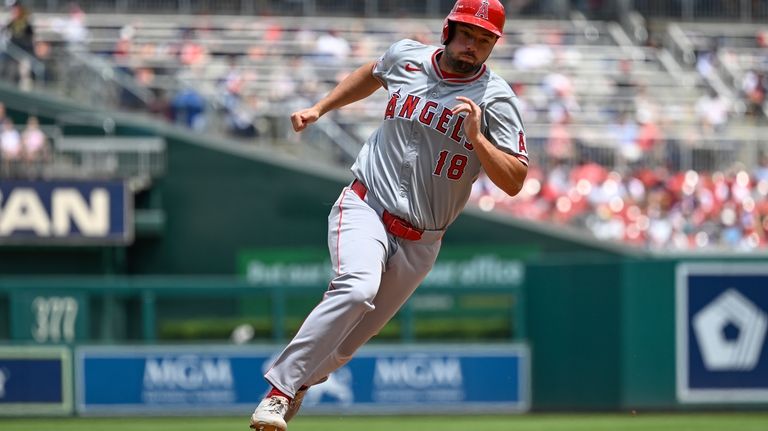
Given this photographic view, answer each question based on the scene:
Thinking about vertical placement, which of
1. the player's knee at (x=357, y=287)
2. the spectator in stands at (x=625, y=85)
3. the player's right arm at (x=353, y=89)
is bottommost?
the player's knee at (x=357, y=287)

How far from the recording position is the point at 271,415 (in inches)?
243

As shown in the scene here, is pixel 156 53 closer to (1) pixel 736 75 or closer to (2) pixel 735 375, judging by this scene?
(1) pixel 736 75

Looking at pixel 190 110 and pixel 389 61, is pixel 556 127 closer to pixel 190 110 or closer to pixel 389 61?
pixel 190 110

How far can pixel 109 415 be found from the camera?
1444cm

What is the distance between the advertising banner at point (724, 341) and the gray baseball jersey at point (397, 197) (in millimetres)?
8016

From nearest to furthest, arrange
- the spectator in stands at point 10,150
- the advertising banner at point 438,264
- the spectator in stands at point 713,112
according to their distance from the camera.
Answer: the spectator in stands at point 10,150 → the advertising banner at point 438,264 → the spectator in stands at point 713,112

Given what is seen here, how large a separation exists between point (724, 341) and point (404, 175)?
27.8 ft

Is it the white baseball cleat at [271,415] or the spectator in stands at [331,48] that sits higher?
the spectator in stands at [331,48]

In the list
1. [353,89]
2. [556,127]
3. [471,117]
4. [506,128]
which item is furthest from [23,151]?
[471,117]

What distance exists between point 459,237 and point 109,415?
6.09 metres

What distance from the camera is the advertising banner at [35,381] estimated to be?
14188 mm

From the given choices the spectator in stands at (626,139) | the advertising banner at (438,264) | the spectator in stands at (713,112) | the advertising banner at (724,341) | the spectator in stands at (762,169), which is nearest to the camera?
the advertising banner at (724,341)

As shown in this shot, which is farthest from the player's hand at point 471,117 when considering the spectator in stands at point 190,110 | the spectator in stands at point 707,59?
the spectator in stands at point 707,59

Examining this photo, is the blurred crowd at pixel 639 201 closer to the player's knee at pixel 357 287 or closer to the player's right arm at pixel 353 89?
the player's right arm at pixel 353 89
